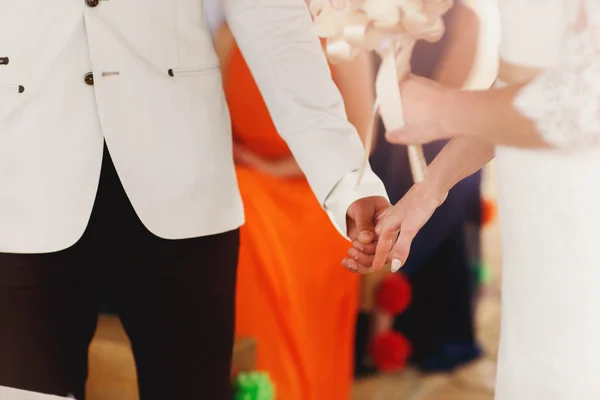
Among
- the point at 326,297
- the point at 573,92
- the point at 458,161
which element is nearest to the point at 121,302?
the point at 326,297

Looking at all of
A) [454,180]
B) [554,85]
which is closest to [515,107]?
[554,85]

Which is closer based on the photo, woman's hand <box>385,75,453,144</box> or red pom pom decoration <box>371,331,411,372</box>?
woman's hand <box>385,75,453,144</box>

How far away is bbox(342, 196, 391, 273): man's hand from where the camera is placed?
1010 millimetres

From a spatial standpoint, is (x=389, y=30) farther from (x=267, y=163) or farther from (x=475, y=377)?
(x=475, y=377)

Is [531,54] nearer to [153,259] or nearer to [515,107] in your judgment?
[515,107]

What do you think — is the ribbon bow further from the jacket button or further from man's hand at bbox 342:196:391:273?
the jacket button

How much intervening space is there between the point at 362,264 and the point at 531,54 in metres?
0.38

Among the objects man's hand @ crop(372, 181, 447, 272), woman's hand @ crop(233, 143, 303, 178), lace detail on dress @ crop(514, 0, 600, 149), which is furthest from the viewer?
woman's hand @ crop(233, 143, 303, 178)

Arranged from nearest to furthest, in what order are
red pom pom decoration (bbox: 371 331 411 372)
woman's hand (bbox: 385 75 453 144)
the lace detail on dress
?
the lace detail on dress < woman's hand (bbox: 385 75 453 144) < red pom pom decoration (bbox: 371 331 411 372)

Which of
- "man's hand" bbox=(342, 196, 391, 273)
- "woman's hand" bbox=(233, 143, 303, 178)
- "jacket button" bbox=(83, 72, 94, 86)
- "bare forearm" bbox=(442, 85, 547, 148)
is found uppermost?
"jacket button" bbox=(83, 72, 94, 86)

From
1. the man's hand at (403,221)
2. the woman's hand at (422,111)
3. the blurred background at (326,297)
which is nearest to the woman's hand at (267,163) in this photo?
the blurred background at (326,297)

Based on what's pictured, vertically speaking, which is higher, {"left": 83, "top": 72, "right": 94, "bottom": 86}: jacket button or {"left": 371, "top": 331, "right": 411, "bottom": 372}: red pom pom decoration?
{"left": 83, "top": 72, "right": 94, "bottom": 86}: jacket button

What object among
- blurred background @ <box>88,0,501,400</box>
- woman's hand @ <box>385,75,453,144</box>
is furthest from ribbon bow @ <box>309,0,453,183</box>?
blurred background @ <box>88,0,501,400</box>

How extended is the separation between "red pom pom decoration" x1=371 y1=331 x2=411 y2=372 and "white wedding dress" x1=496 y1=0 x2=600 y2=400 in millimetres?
573
